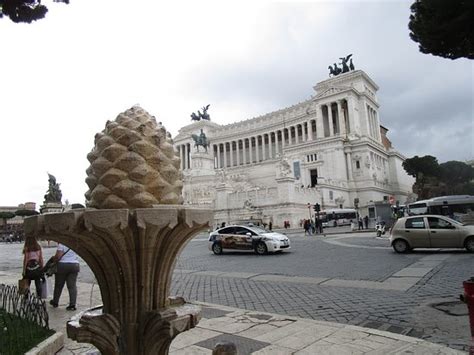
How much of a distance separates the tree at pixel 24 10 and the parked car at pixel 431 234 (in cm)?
1365

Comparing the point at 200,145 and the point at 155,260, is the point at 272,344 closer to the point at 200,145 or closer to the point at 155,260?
the point at 155,260

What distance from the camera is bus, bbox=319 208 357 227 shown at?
139 feet

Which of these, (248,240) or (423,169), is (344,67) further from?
(248,240)

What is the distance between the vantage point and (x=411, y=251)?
1455 cm

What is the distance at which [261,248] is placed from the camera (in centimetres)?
1655

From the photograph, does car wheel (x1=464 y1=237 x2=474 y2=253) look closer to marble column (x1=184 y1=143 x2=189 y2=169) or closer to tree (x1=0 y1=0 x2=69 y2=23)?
tree (x1=0 y1=0 x2=69 y2=23)

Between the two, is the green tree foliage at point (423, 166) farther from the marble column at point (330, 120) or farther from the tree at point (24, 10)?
the tree at point (24, 10)

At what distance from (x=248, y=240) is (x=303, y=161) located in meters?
44.7

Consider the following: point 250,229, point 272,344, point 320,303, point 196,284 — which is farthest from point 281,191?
point 272,344

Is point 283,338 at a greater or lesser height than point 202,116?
lesser

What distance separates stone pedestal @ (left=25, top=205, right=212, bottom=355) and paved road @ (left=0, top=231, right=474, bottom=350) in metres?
3.97

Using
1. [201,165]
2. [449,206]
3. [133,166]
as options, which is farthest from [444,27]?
[201,165]

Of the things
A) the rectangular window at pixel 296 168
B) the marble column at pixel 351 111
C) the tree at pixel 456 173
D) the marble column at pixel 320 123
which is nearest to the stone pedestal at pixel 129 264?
the rectangular window at pixel 296 168

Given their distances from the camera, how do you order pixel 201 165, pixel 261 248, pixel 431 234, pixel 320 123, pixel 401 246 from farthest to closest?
1. pixel 201 165
2. pixel 320 123
3. pixel 261 248
4. pixel 401 246
5. pixel 431 234
